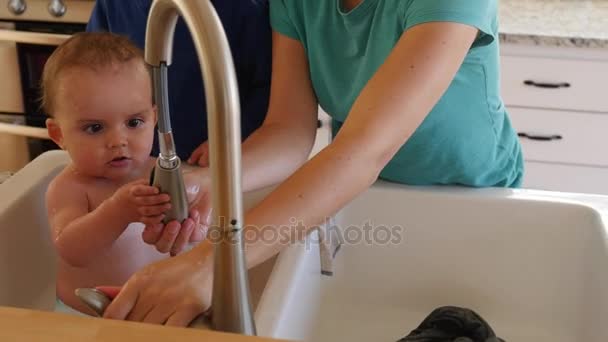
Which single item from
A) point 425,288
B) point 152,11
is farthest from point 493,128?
point 152,11

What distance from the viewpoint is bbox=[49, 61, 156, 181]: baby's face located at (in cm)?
93

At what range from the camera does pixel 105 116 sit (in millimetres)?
936

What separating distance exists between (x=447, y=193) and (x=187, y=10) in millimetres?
652

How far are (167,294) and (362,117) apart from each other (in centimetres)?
31

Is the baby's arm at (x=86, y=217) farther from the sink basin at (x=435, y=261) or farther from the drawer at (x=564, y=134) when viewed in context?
the drawer at (x=564, y=134)

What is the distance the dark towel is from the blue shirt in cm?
46

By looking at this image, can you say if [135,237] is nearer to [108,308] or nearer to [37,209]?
[37,209]

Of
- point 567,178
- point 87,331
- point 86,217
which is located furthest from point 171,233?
point 567,178

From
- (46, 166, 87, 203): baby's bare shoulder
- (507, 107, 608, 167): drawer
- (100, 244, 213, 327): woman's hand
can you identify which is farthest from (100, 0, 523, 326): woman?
(507, 107, 608, 167): drawer

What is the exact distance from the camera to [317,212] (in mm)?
758

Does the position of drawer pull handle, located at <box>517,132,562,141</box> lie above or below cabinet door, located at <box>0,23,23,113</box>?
below

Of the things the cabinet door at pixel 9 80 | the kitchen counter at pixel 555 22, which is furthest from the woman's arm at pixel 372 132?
the cabinet door at pixel 9 80

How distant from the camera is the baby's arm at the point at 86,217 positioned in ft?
2.66

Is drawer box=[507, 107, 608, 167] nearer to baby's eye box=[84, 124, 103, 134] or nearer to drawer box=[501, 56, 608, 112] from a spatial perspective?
drawer box=[501, 56, 608, 112]
